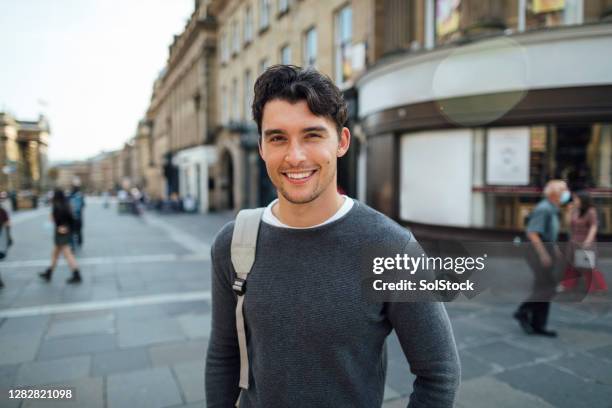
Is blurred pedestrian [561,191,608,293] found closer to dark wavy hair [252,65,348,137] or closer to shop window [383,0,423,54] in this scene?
dark wavy hair [252,65,348,137]

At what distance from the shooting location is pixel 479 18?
8422 mm

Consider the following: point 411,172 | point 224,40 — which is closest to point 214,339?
point 411,172

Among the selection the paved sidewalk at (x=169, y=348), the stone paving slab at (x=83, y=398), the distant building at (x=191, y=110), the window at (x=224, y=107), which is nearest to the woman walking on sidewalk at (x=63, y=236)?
the paved sidewalk at (x=169, y=348)

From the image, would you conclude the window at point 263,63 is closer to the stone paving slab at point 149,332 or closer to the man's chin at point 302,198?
the stone paving slab at point 149,332

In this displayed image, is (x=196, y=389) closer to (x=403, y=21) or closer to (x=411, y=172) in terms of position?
(x=411, y=172)

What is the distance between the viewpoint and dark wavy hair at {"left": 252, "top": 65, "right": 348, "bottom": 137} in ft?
4.83

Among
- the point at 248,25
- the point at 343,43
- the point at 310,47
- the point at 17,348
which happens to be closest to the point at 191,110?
the point at 248,25

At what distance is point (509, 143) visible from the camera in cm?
855

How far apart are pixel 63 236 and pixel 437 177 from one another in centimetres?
760

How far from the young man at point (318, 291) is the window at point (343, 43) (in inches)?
488

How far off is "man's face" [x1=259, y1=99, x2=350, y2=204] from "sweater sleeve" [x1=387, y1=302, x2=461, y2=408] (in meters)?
0.50

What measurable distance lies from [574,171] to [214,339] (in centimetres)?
843

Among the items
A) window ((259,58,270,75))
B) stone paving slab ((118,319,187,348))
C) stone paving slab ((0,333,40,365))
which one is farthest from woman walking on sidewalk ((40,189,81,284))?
window ((259,58,270,75))

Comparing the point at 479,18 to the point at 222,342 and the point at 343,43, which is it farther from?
the point at 222,342
